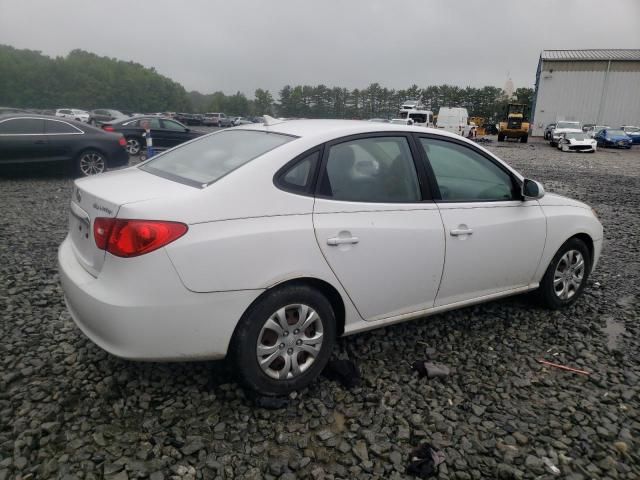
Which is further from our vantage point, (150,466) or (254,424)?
(254,424)

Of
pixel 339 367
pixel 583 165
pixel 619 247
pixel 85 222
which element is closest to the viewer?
pixel 85 222

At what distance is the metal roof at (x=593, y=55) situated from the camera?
46.5 metres

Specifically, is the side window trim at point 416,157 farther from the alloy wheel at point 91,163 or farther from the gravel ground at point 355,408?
the alloy wheel at point 91,163

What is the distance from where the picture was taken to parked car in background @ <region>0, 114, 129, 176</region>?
949 cm

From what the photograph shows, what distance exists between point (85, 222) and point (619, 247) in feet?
21.5

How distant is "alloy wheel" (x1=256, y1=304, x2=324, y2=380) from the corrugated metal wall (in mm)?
51896

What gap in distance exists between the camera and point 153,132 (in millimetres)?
15695

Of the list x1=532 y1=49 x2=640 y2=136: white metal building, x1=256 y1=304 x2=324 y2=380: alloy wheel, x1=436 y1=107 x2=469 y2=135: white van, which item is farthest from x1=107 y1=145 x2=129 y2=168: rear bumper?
x1=532 y1=49 x2=640 y2=136: white metal building

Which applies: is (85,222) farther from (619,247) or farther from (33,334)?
(619,247)

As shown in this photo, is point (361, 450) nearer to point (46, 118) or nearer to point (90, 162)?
point (90, 162)

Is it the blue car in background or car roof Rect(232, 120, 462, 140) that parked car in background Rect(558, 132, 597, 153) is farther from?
car roof Rect(232, 120, 462, 140)

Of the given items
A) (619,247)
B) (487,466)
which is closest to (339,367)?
(487,466)

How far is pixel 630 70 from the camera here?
152ft

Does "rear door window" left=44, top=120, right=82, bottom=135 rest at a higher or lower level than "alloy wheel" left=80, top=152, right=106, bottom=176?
higher
